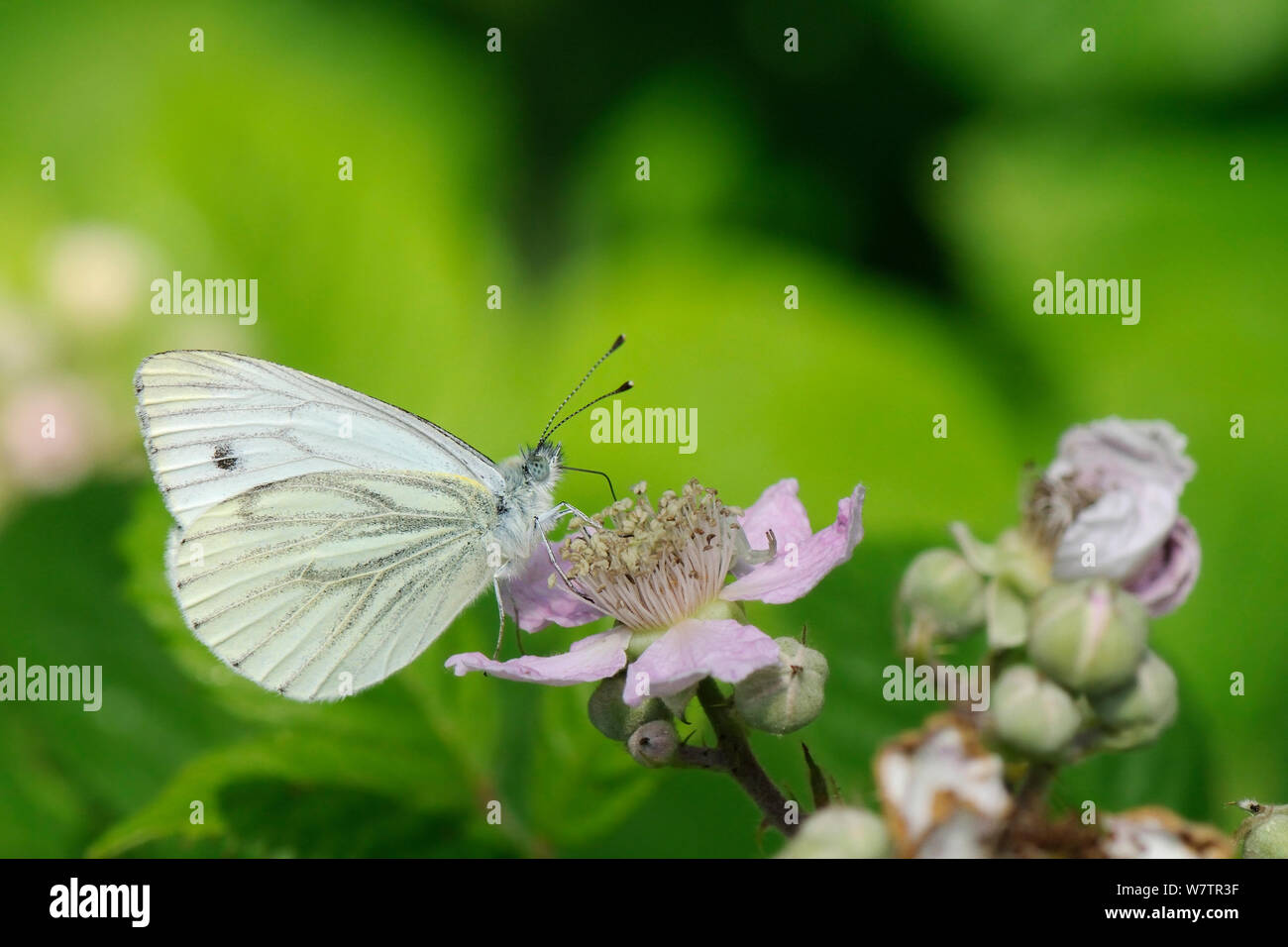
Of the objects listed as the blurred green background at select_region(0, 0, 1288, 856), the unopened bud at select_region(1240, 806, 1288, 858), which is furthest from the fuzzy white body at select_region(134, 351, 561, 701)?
the unopened bud at select_region(1240, 806, 1288, 858)

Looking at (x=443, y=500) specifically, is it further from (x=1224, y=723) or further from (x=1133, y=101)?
(x=1133, y=101)

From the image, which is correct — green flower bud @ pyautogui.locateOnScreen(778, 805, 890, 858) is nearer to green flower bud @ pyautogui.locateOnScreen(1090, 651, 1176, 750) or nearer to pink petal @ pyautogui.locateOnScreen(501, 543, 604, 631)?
green flower bud @ pyautogui.locateOnScreen(1090, 651, 1176, 750)

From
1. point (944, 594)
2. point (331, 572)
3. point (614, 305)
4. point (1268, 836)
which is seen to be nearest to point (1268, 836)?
point (1268, 836)

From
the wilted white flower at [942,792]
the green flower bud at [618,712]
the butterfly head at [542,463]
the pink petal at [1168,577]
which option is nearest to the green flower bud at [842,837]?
the wilted white flower at [942,792]

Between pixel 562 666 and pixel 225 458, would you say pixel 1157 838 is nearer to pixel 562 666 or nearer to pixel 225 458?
pixel 562 666

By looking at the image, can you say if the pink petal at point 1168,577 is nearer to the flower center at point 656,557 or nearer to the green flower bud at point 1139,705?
the green flower bud at point 1139,705
